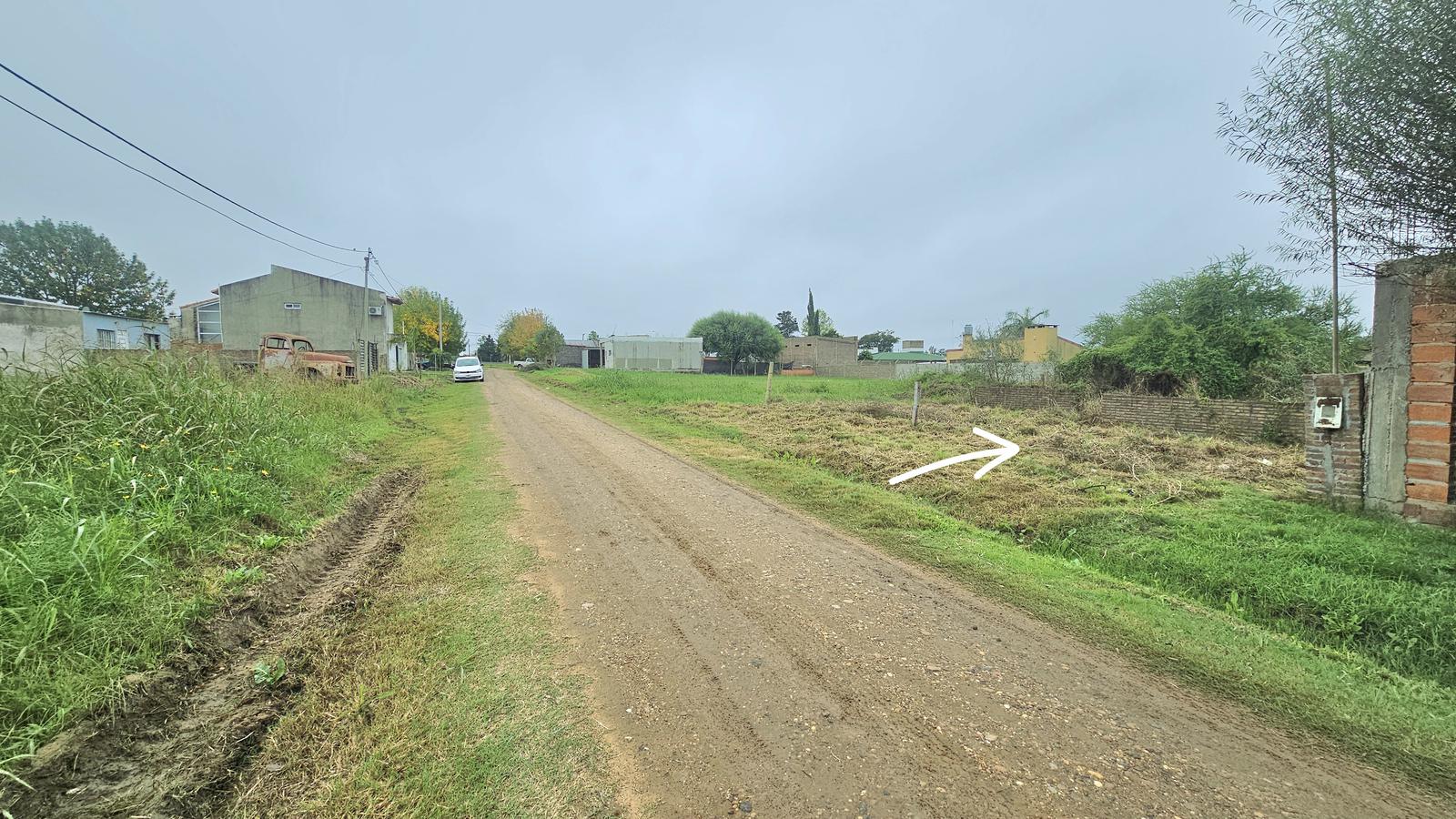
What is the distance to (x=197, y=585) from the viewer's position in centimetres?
343

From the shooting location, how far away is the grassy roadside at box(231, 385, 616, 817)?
199 centimetres

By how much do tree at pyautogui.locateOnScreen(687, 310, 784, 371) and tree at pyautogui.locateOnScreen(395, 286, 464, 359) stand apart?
25.0 metres

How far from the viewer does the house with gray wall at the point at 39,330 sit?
5990mm

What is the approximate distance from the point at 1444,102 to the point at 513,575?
710cm

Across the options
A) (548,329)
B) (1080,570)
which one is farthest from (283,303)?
(1080,570)

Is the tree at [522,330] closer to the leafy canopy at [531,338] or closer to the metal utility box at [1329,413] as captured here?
the leafy canopy at [531,338]

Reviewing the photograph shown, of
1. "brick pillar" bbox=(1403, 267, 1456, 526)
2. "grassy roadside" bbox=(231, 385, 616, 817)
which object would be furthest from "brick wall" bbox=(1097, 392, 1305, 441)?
"grassy roadside" bbox=(231, 385, 616, 817)

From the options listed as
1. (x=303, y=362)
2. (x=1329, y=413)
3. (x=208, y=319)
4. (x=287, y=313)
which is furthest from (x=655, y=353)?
(x=1329, y=413)

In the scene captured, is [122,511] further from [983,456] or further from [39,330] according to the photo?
[983,456]

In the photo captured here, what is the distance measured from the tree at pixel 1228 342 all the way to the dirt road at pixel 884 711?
669 inches

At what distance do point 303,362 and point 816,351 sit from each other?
51.5 meters

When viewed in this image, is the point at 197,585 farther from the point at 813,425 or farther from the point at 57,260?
the point at 57,260

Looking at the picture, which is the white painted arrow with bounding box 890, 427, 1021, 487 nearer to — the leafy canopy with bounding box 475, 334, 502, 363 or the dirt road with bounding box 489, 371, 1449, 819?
the dirt road with bounding box 489, 371, 1449, 819

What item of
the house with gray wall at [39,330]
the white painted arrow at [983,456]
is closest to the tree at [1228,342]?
the white painted arrow at [983,456]
